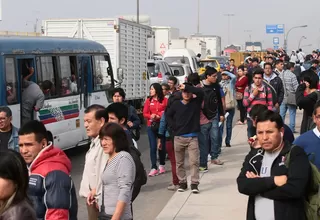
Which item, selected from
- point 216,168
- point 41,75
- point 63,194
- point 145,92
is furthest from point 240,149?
point 63,194

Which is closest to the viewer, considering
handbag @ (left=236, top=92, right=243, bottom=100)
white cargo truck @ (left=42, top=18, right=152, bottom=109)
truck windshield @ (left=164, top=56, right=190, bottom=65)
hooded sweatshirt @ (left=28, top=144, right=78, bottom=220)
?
hooded sweatshirt @ (left=28, top=144, right=78, bottom=220)

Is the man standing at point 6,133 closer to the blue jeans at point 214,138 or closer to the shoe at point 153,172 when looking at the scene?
the shoe at point 153,172

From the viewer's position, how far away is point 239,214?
7938 millimetres

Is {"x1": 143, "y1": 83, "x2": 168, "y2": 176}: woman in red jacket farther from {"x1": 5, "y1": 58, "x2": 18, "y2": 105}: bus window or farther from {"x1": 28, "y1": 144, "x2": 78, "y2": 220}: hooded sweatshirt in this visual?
{"x1": 28, "y1": 144, "x2": 78, "y2": 220}: hooded sweatshirt

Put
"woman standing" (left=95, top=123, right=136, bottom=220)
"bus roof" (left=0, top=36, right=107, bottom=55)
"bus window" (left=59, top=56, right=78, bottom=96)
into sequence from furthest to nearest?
"bus window" (left=59, top=56, right=78, bottom=96)
"bus roof" (left=0, top=36, right=107, bottom=55)
"woman standing" (left=95, top=123, right=136, bottom=220)

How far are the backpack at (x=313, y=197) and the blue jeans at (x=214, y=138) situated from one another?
6.86m

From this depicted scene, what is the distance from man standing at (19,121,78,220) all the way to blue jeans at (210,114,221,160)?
7.12 metres

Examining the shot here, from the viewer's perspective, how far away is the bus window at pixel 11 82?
9.90 metres

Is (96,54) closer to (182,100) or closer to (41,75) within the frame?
(41,75)

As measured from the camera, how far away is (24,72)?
1058 centimetres

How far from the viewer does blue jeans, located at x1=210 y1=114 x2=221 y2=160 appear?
435 inches

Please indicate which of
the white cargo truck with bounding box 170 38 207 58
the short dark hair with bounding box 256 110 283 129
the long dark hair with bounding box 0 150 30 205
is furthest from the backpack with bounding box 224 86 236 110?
the white cargo truck with bounding box 170 38 207 58

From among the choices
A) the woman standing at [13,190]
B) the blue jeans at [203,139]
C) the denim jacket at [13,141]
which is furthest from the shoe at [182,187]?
the woman standing at [13,190]

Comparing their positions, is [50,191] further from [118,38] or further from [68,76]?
[118,38]
